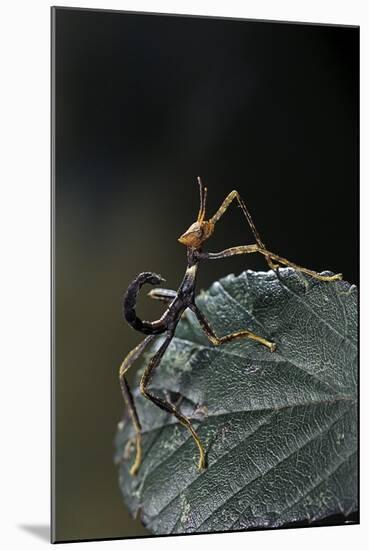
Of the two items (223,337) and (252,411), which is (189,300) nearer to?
(223,337)

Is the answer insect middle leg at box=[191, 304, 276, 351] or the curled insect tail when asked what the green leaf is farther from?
the curled insect tail

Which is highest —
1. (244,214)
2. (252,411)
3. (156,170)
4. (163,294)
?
(156,170)

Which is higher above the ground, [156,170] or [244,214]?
[156,170]

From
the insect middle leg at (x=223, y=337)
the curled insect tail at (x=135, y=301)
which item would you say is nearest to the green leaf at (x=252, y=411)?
the insect middle leg at (x=223, y=337)

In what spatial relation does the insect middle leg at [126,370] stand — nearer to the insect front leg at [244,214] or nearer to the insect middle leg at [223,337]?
the insect middle leg at [223,337]

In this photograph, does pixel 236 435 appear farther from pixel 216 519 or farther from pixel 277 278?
pixel 277 278

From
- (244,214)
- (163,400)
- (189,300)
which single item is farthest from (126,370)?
(244,214)
